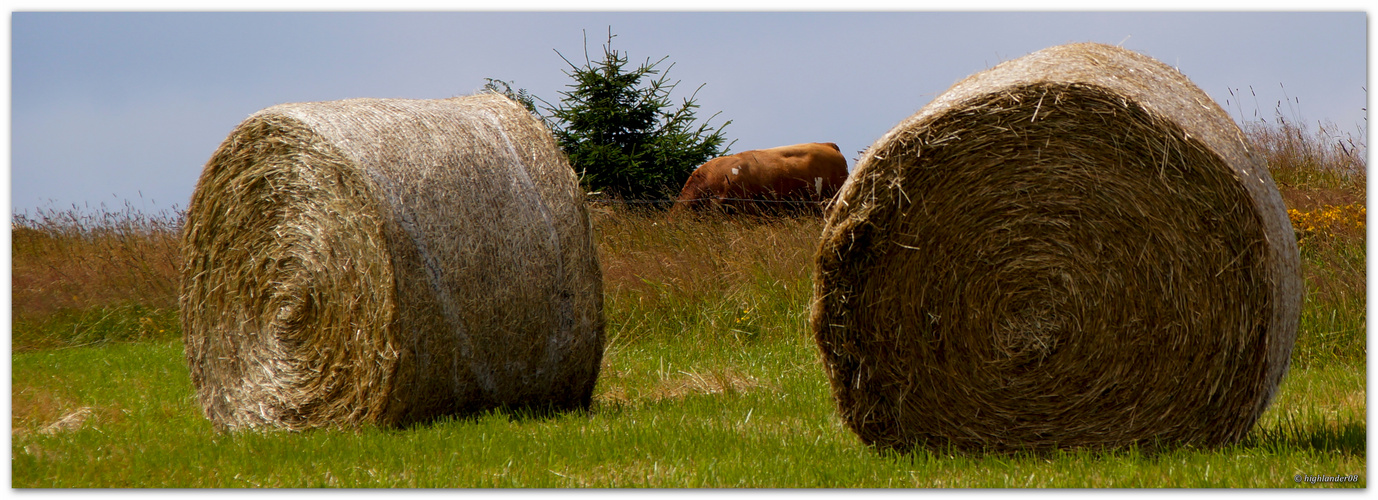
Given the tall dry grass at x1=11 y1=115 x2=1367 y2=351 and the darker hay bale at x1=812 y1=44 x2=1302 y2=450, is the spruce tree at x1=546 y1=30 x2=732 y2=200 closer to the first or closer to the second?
the tall dry grass at x1=11 y1=115 x2=1367 y2=351

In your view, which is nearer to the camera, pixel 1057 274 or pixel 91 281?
pixel 1057 274

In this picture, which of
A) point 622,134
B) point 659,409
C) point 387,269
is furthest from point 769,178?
point 387,269

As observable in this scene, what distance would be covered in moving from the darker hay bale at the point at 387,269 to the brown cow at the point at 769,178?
6.03 metres

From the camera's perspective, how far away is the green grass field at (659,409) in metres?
3.61

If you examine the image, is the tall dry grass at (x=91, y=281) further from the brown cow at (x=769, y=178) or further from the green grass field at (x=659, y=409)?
the brown cow at (x=769, y=178)

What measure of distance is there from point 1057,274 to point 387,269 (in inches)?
109

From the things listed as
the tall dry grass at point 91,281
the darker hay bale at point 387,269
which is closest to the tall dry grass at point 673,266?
the tall dry grass at point 91,281

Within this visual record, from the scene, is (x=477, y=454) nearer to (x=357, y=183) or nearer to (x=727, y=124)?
(x=357, y=183)

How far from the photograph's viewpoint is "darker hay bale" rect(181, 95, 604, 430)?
4.57 metres

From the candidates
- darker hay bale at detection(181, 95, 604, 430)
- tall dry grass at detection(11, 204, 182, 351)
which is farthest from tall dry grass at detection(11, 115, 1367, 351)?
darker hay bale at detection(181, 95, 604, 430)

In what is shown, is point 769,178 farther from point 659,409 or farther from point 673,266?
point 659,409

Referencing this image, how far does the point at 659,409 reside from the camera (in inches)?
203

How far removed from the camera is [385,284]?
4480 mm

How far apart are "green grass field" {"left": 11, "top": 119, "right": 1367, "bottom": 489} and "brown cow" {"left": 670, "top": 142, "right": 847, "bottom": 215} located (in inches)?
69.6
